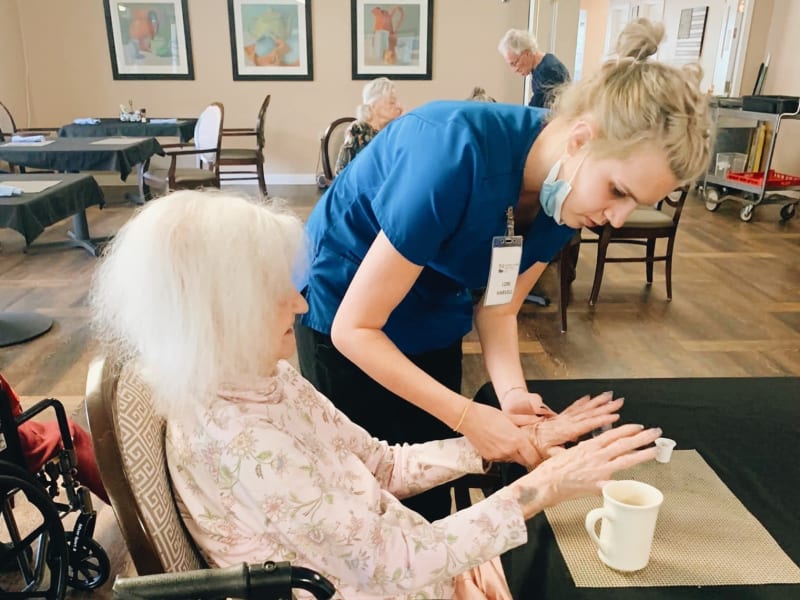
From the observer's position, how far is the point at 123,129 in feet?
19.5

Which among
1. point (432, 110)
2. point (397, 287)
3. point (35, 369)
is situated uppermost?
point (432, 110)

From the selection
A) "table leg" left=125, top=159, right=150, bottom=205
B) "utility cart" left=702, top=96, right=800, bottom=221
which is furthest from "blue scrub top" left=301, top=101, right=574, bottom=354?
"utility cart" left=702, top=96, right=800, bottom=221

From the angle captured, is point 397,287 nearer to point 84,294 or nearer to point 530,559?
point 530,559

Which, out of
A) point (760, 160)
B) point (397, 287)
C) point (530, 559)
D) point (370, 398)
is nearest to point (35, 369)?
point (370, 398)

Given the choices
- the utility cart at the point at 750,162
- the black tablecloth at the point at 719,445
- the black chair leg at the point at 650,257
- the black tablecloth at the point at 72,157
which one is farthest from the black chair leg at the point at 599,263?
the black tablecloth at the point at 72,157

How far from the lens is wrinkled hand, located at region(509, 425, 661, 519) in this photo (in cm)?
92

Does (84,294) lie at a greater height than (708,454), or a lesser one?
lesser

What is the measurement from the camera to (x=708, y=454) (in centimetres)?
107

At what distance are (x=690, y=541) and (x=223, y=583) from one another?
60cm

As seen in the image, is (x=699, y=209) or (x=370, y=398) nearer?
(x=370, y=398)

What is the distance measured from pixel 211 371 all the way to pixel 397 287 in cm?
35

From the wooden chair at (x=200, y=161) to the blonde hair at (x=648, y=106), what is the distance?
4519 mm

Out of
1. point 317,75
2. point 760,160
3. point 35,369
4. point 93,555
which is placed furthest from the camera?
point 317,75

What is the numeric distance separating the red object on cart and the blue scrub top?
5386 millimetres
